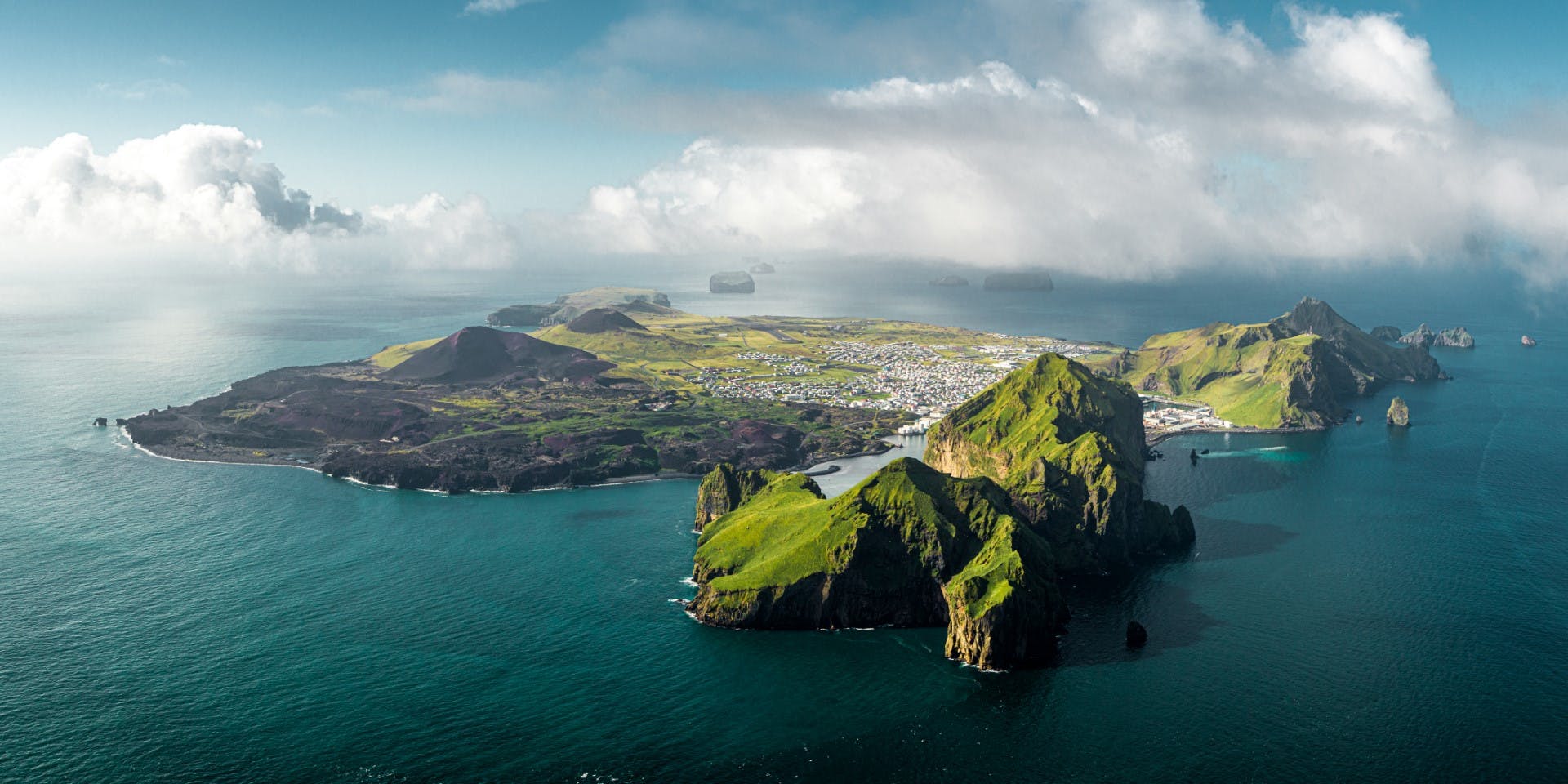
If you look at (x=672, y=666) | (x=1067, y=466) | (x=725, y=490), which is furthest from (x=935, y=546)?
(x=725, y=490)

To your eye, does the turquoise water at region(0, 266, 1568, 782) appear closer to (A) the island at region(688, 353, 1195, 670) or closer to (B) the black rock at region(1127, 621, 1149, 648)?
(B) the black rock at region(1127, 621, 1149, 648)

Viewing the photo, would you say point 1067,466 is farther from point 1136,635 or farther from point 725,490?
point 725,490

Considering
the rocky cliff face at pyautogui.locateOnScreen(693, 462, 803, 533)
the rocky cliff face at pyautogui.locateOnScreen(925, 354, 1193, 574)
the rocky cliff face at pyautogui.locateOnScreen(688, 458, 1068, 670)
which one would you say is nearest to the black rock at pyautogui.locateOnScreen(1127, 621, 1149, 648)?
the rocky cliff face at pyautogui.locateOnScreen(688, 458, 1068, 670)

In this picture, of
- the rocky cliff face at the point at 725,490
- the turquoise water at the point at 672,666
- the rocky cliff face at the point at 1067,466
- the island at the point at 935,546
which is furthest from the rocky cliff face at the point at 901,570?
the rocky cliff face at the point at 725,490

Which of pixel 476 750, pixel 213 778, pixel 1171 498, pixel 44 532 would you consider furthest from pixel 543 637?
pixel 1171 498

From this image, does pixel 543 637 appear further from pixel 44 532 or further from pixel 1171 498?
pixel 1171 498

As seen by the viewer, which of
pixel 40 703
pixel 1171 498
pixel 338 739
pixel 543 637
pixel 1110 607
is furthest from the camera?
pixel 1171 498
